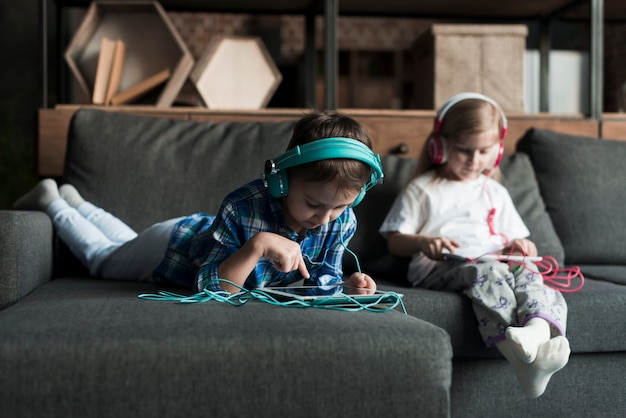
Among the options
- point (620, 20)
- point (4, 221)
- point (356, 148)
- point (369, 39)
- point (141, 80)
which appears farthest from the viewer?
point (369, 39)

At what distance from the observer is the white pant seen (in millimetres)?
1801

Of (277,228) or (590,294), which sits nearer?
(277,228)

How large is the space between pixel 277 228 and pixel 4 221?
0.59m

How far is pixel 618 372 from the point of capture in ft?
5.30

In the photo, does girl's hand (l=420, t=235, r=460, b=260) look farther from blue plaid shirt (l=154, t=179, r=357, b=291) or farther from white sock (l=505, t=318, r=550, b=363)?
white sock (l=505, t=318, r=550, b=363)

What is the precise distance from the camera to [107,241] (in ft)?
6.09

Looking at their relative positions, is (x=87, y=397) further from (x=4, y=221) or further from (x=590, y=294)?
(x=590, y=294)

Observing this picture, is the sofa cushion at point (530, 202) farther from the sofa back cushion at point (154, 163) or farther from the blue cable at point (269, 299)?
the blue cable at point (269, 299)

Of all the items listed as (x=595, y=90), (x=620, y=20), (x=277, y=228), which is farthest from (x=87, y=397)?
(x=620, y=20)

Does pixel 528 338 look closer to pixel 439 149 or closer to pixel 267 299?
pixel 267 299

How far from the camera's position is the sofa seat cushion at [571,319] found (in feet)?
5.10

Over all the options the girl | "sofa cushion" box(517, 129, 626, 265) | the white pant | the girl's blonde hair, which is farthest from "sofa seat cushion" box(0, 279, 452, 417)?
"sofa cushion" box(517, 129, 626, 265)

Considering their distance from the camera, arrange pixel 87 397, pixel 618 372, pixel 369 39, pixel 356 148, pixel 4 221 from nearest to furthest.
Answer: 1. pixel 87 397
2. pixel 356 148
3. pixel 4 221
4. pixel 618 372
5. pixel 369 39

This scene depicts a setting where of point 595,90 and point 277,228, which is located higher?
point 595,90
